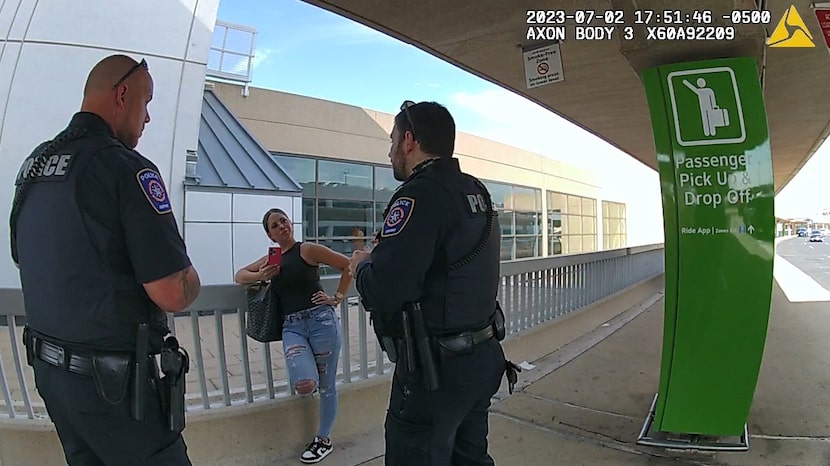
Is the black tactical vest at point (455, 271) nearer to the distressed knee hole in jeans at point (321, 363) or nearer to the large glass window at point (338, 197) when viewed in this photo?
the distressed knee hole in jeans at point (321, 363)

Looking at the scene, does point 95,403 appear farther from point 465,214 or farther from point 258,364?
point 258,364

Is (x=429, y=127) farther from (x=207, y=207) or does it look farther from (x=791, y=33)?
(x=207, y=207)

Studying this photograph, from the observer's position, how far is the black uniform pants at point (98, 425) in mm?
1603

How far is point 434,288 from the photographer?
6.50ft

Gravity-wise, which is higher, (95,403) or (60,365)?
(60,365)

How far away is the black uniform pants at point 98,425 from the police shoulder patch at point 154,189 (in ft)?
1.80

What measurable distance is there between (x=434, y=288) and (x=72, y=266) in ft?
3.78

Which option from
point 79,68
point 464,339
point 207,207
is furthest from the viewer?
point 79,68

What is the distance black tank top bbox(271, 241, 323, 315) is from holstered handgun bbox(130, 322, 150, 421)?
164 cm

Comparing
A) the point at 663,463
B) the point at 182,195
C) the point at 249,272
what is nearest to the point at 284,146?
the point at 182,195

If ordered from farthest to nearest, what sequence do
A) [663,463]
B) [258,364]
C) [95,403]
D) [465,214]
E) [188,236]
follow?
[188,236] < [258,364] < [663,463] < [465,214] < [95,403]

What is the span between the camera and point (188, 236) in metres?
9.45

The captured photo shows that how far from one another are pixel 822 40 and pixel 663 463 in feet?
13.6

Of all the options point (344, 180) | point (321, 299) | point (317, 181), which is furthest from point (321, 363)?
point (344, 180)
